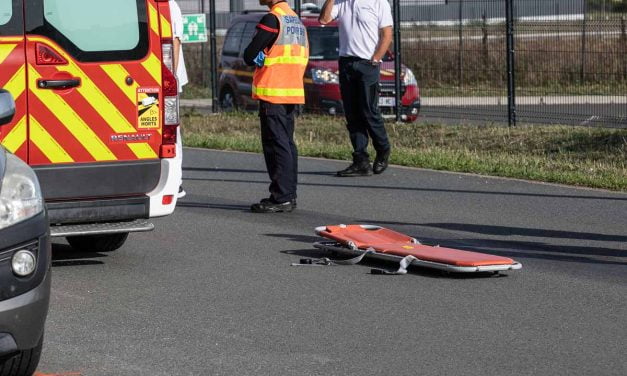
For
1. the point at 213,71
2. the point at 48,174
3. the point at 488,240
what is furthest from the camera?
the point at 213,71

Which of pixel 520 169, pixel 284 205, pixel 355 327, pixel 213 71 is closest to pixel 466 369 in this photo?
pixel 355 327

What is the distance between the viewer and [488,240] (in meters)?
10.0

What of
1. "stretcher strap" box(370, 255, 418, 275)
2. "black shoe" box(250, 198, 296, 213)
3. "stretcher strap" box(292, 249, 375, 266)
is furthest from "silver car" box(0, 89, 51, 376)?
"black shoe" box(250, 198, 296, 213)

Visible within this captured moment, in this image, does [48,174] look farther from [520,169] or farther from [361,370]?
[520,169]

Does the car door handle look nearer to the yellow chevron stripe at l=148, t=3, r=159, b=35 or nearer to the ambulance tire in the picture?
the yellow chevron stripe at l=148, t=3, r=159, b=35

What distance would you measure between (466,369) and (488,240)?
152 inches

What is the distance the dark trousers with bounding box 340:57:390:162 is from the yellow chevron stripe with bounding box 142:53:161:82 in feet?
17.0

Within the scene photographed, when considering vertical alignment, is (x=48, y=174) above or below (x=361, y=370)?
above

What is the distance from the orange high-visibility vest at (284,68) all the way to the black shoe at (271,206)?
0.86m

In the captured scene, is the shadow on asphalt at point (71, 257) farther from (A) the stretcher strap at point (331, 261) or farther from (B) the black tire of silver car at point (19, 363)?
(B) the black tire of silver car at point (19, 363)

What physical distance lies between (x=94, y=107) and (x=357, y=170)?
552 cm

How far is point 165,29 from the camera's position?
29.1 feet

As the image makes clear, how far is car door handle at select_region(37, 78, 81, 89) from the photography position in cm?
858

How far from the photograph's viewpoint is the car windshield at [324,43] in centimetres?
2162
